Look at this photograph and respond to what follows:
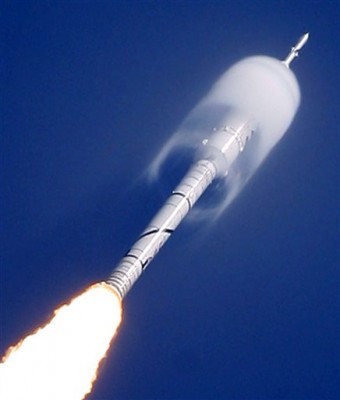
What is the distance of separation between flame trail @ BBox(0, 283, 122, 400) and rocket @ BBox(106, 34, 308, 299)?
2.73m

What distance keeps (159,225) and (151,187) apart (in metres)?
5.41

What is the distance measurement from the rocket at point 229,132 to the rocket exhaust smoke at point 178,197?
67 mm

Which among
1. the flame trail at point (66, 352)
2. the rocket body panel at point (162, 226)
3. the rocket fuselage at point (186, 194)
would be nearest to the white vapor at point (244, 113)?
the rocket fuselage at point (186, 194)

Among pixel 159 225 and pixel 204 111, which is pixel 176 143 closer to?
pixel 204 111

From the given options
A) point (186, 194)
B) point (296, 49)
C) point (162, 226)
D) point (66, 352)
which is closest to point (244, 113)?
point (296, 49)

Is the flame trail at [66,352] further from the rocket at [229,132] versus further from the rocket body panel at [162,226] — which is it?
the rocket at [229,132]

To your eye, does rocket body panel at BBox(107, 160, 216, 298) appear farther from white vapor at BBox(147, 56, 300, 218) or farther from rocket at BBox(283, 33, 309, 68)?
rocket at BBox(283, 33, 309, 68)

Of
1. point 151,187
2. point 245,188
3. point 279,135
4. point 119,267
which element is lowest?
point 119,267

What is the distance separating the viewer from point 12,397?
49.2m

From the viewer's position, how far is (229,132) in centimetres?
6350

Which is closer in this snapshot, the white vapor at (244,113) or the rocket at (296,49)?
the white vapor at (244,113)

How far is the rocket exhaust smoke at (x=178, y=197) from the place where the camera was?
50.7m

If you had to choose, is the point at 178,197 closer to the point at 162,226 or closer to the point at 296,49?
the point at 162,226

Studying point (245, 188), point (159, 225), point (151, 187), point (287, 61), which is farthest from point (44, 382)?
point (287, 61)
